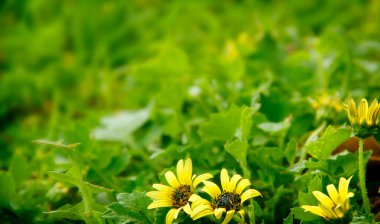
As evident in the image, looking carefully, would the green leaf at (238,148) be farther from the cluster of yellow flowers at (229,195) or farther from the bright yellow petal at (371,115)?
the bright yellow petal at (371,115)

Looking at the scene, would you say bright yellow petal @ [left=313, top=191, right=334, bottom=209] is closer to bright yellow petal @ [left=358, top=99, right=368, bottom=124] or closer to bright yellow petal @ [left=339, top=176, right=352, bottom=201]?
bright yellow petal @ [left=339, top=176, right=352, bottom=201]

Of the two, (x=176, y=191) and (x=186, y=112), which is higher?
(x=186, y=112)

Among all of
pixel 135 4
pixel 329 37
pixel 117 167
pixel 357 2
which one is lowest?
pixel 117 167

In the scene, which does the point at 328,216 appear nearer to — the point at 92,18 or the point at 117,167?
the point at 117,167

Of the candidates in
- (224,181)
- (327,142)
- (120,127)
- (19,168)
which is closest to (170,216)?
(224,181)

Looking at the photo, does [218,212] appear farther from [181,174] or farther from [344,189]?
[344,189]

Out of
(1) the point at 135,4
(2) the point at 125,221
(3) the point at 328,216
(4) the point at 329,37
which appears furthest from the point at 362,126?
(1) the point at 135,4
